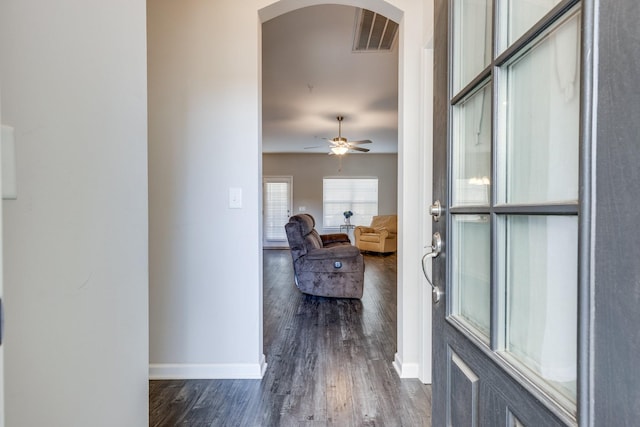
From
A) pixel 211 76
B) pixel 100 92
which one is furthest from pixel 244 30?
pixel 100 92

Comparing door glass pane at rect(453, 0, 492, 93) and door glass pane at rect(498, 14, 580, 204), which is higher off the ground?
door glass pane at rect(453, 0, 492, 93)

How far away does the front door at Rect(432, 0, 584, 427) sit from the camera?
21.0 inches

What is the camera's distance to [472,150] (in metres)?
0.84

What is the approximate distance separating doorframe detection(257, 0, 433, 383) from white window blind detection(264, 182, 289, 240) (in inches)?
265

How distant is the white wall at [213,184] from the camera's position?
206 cm

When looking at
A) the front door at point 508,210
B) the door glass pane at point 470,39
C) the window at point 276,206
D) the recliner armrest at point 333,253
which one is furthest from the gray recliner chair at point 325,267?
the window at point 276,206

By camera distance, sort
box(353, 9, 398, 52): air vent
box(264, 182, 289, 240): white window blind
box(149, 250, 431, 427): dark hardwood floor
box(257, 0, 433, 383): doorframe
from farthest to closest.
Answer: box(264, 182, 289, 240): white window blind
box(353, 9, 398, 52): air vent
box(257, 0, 433, 383): doorframe
box(149, 250, 431, 427): dark hardwood floor

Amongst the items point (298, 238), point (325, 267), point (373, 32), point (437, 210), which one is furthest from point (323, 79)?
point (437, 210)

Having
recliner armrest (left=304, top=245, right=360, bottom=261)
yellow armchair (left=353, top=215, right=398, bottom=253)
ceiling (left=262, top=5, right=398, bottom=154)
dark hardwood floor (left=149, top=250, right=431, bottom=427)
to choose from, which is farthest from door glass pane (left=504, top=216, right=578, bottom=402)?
yellow armchair (left=353, top=215, right=398, bottom=253)

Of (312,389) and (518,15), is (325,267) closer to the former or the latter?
(312,389)

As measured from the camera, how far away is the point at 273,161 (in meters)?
8.83

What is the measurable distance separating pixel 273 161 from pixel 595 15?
28.3 feet

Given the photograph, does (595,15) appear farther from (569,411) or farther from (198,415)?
(198,415)

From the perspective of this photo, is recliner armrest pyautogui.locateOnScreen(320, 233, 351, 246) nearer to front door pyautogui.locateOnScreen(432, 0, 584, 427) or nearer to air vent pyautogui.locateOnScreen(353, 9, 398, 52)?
air vent pyautogui.locateOnScreen(353, 9, 398, 52)
